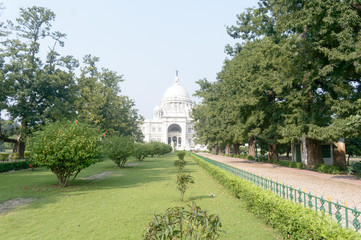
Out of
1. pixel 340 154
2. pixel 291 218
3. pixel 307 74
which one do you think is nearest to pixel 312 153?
pixel 340 154

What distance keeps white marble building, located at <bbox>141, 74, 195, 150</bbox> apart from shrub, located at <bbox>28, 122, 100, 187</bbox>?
9579 centimetres

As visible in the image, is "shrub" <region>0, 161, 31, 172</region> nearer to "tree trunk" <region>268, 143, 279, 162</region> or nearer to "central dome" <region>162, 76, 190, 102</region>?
"tree trunk" <region>268, 143, 279, 162</region>

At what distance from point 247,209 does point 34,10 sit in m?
30.8

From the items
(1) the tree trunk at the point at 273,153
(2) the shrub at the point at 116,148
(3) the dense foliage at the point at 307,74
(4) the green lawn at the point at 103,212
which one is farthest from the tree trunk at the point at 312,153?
(2) the shrub at the point at 116,148

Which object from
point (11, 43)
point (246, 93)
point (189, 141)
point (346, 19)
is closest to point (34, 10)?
point (11, 43)

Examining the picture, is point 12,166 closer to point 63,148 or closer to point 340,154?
point 63,148

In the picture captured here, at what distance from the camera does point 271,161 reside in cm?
2725

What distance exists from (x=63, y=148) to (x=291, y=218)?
970cm

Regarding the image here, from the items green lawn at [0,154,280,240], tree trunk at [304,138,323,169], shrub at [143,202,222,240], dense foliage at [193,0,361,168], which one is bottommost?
green lawn at [0,154,280,240]

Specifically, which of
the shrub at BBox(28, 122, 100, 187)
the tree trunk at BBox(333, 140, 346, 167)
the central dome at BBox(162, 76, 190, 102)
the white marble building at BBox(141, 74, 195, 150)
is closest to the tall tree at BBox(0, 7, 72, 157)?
the shrub at BBox(28, 122, 100, 187)

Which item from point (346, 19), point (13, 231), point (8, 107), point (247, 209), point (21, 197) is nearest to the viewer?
point (13, 231)

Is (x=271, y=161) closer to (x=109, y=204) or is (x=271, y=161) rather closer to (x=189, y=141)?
(x=109, y=204)

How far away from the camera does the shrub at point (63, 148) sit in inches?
444

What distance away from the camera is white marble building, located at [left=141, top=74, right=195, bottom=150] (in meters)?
113
